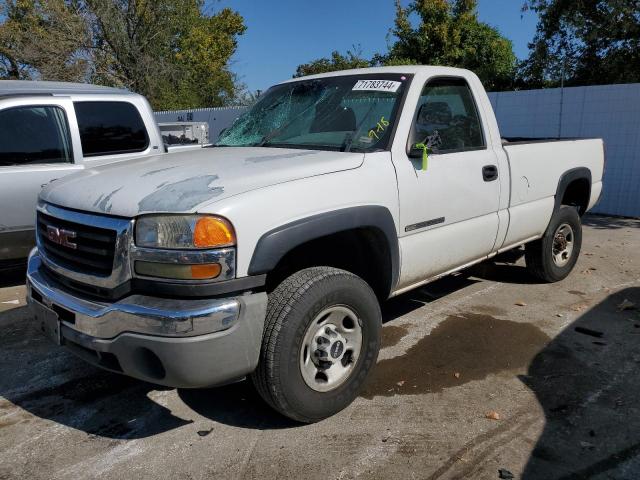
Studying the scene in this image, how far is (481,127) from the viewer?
170 inches

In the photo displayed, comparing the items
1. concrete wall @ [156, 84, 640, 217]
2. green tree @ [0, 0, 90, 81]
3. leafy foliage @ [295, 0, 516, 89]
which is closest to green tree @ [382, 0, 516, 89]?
leafy foliage @ [295, 0, 516, 89]

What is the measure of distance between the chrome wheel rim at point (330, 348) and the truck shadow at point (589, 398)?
3.48ft

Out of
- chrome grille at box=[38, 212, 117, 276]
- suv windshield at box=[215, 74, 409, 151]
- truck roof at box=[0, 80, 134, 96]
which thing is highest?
truck roof at box=[0, 80, 134, 96]

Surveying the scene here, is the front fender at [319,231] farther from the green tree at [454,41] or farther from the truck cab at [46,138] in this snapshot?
the green tree at [454,41]

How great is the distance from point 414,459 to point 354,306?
2.74 feet

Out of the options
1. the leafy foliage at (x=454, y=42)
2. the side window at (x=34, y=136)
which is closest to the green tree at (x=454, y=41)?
the leafy foliage at (x=454, y=42)

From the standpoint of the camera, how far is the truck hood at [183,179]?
8.52 feet

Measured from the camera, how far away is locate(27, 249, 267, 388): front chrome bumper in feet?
8.01

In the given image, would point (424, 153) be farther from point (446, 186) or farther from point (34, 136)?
point (34, 136)

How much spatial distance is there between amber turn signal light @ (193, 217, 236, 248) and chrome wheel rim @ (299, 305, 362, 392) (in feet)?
2.26

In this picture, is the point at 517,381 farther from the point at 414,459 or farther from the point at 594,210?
the point at 594,210

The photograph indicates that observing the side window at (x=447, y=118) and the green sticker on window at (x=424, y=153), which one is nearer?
the green sticker on window at (x=424, y=153)

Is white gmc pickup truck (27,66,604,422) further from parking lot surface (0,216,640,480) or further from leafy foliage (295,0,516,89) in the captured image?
leafy foliage (295,0,516,89)

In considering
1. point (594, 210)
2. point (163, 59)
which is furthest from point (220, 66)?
point (594, 210)
